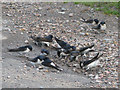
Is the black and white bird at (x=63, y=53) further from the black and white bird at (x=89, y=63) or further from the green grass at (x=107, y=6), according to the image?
the green grass at (x=107, y=6)

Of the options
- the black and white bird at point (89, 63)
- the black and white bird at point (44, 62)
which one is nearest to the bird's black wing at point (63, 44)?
the black and white bird at point (89, 63)

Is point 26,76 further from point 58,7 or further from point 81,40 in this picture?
point 58,7

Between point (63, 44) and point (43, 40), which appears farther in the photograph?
point (43, 40)

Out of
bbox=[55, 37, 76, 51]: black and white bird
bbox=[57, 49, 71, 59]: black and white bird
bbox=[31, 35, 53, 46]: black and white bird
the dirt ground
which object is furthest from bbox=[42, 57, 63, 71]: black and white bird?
bbox=[31, 35, 53, 46]: black and white bird

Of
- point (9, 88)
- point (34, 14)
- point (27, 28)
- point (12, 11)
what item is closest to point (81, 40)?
point (27, 28)

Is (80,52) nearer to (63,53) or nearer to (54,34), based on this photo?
(63,53)

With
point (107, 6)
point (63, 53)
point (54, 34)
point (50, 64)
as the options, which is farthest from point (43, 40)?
point (107, 6)

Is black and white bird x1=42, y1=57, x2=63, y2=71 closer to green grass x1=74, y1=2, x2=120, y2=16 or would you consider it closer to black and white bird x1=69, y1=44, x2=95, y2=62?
black and white bird x1=69, y1=44, x2=95, y2=62
